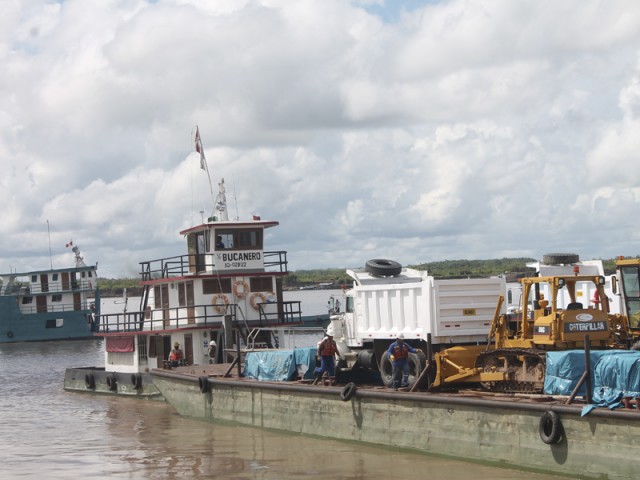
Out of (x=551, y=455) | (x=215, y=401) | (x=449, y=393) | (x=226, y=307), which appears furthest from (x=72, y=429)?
(x=551, y=455)

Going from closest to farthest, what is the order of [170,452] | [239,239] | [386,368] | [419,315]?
1. [419,315]
2. [386,368]
3. [170,452]
4. [239,239]

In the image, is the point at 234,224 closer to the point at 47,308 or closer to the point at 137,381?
the point at 137,381

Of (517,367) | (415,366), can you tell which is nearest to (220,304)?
(415,366)

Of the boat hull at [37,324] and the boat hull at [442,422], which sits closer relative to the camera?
the boat hull at [442,422]

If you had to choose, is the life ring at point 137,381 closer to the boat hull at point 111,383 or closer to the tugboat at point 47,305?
the boat hull at point 111,383

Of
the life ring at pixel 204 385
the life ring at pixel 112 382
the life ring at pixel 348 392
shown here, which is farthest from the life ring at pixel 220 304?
the life ring at pixel 348 392

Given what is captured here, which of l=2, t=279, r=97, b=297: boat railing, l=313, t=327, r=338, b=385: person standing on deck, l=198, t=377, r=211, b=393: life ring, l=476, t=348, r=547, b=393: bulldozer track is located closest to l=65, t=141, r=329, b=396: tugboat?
l=198, t=377, r=211, b=393: life ring

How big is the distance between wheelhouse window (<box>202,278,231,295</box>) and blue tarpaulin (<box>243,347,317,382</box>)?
707cm

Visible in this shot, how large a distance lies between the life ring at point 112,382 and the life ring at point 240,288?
5693 mm

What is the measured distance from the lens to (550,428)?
Answer: 16.7 metres

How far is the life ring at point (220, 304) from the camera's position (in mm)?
32438

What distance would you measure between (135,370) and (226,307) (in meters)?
4.91

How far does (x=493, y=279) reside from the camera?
21.8 meters

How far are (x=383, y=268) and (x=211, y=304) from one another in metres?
A: 8.40
